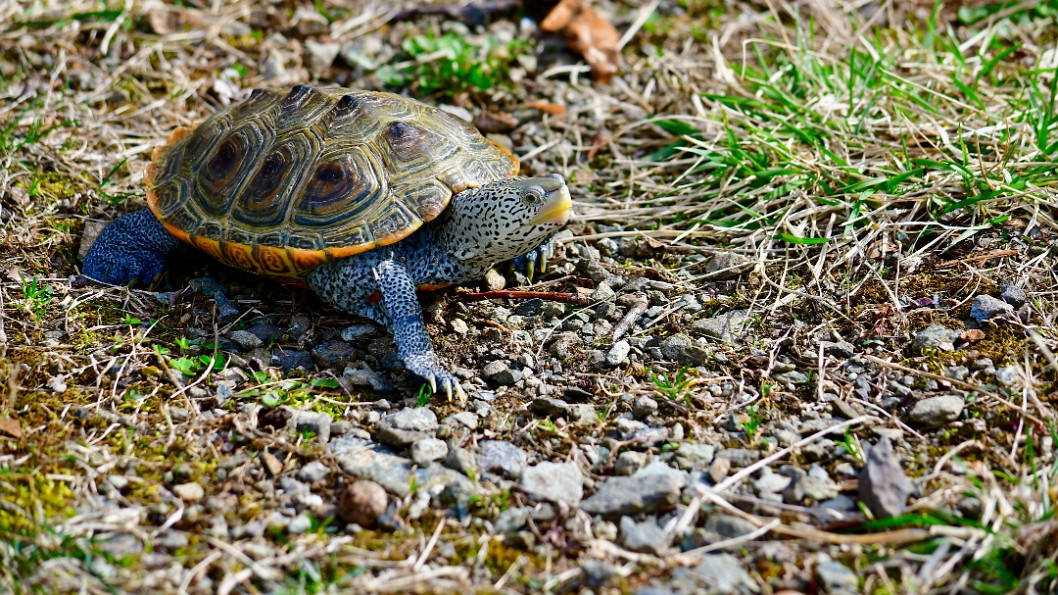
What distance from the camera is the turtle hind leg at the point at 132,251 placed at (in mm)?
3951

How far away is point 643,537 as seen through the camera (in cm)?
266

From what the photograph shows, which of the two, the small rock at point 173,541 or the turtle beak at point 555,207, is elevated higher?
the turtle beak at point 555,207

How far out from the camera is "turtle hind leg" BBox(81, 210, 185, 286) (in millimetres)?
3951

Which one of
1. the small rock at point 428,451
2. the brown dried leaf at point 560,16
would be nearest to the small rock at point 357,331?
the small rock at point 428,451

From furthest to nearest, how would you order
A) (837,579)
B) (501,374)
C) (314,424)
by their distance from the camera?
(501,374) < (314,424) < (837,579)

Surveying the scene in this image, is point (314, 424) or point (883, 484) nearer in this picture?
point (883, 484)

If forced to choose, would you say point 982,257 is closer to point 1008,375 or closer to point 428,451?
point 1008,375

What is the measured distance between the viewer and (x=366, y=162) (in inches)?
153

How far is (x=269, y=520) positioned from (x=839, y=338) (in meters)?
2.38

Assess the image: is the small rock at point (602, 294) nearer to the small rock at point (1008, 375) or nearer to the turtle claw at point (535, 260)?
the turtle claw at point (535, 260)

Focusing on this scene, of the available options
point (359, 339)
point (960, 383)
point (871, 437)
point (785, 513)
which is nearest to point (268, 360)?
point (359, 339)

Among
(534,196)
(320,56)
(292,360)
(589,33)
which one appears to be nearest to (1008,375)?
(534,196)

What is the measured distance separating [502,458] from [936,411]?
158 centimetres

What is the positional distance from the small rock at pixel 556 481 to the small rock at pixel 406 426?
1.49 feet
